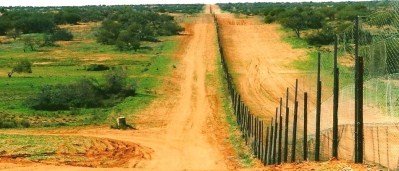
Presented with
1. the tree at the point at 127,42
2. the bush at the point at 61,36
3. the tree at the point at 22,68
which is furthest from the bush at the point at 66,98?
the bush at the point at 61,36

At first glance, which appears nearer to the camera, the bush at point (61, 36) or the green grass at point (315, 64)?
the green grass at point (315, 64)

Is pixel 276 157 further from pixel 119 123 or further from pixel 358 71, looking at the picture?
pixel 119 123

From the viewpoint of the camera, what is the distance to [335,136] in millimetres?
13930

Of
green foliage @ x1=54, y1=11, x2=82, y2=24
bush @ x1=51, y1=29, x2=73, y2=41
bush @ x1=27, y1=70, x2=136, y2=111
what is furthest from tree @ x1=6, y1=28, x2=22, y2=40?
bush @ x1=27, y1=70, x2=136, y2=111

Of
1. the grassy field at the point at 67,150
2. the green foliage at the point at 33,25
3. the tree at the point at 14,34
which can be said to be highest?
the green foliage at the point at 33,25

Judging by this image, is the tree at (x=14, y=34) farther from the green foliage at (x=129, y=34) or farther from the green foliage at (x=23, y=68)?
the green foliage at (x=23, y=68)

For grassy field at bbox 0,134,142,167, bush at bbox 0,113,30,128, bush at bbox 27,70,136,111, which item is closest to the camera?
grassy field at bbox 0,134,142,167

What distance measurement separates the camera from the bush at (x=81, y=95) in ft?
106

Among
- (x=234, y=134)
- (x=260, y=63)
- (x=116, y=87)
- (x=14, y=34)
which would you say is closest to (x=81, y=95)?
(x=116, y=87)

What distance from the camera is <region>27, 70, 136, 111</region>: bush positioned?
106 ft

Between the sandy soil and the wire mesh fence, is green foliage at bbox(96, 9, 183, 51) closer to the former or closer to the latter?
the sandy soil

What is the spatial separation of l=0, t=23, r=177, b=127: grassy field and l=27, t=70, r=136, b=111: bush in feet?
2.40

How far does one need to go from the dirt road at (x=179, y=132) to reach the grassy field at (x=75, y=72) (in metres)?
1.40

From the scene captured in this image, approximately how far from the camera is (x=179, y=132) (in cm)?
2708
